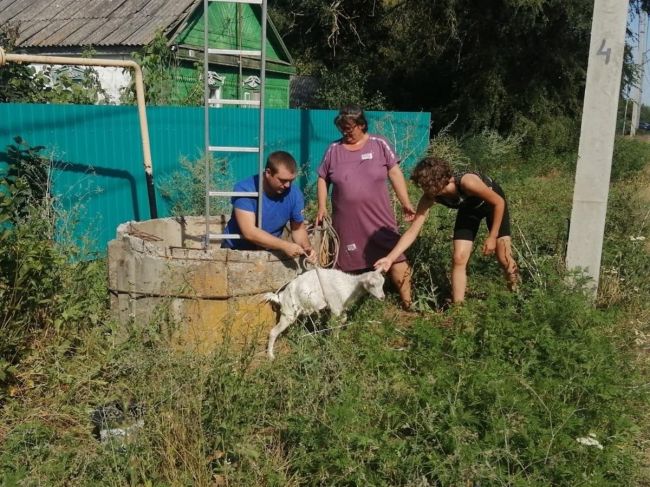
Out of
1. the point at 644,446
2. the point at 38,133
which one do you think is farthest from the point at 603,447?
the point at 38,133

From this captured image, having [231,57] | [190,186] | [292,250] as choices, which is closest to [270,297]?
[292,250]

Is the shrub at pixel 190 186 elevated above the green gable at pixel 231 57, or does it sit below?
below

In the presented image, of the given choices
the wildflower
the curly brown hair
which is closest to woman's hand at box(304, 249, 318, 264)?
the curly brown hair

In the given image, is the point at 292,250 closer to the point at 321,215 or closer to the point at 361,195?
the point at 321,215

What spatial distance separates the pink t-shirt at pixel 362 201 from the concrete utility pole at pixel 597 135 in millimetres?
1519

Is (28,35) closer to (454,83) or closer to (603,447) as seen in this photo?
(454,83)

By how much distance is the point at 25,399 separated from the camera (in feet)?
12.5

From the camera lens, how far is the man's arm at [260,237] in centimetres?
442

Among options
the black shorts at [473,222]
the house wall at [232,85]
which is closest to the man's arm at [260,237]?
the black shorts at [473,222]

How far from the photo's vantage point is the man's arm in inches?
174

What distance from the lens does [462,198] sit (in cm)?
523

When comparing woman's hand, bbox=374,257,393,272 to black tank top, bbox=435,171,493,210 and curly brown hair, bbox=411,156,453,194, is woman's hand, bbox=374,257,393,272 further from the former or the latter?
black tank top, bbox=435,171,493,210

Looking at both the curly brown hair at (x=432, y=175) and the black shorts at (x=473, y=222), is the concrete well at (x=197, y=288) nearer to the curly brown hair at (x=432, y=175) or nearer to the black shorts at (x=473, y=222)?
the curly brown hair at (x=432, y=175)

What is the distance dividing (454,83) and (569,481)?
1822 cm
